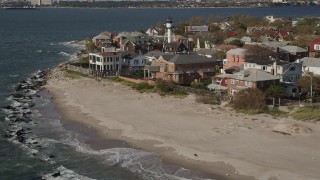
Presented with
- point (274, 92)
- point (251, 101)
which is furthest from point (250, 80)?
point (251, 101)

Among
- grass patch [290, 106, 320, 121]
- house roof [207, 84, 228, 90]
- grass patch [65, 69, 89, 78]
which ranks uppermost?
house roof [207, 84, 228, 90]

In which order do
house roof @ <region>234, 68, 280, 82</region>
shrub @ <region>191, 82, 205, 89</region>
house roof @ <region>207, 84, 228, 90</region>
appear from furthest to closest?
shrub @ <region>191, 82, 205, 89</region>, house roof @ <region>207, 84, 228, 90</region>, house roof @ <region>234, 68, 280, 82</region>

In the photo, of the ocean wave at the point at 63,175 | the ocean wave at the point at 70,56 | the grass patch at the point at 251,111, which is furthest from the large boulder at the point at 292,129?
the ocean wave at the point at 70,56

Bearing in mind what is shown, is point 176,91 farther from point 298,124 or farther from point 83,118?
point 298,124

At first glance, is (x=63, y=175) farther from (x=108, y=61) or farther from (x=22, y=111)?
(x=108, y=61)

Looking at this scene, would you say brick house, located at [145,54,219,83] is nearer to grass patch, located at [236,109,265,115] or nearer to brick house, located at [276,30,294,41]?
grass patch, located at [236,109,265,115]

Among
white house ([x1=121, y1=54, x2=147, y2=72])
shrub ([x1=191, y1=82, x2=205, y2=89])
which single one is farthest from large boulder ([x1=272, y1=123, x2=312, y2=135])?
white house ([x1=121, y1=54, x2=147, y2=72])

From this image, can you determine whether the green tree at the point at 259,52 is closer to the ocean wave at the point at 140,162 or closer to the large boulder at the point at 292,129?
the large boulder at the point at 292,129
